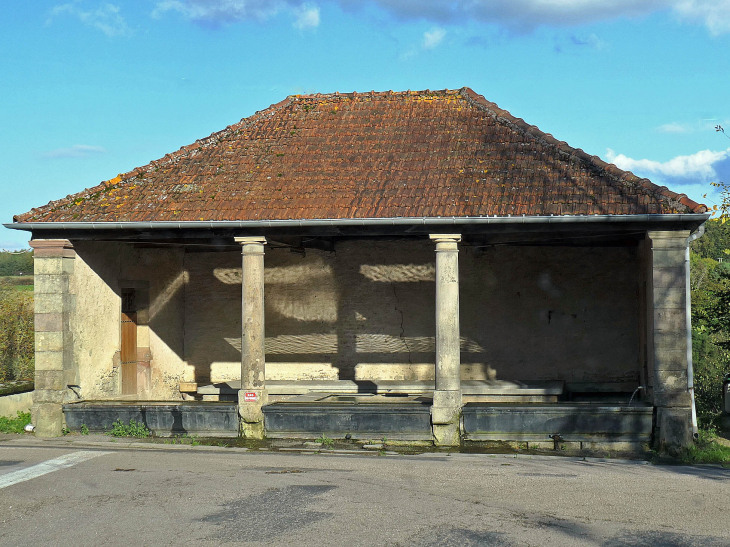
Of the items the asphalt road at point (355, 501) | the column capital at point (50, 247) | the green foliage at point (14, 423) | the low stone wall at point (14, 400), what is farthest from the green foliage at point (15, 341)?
the asphalt road at point (355, 501)

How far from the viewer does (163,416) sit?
416 inches

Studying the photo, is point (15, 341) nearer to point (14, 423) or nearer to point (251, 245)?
point (14, 423)

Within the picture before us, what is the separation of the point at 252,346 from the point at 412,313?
13.5 ft

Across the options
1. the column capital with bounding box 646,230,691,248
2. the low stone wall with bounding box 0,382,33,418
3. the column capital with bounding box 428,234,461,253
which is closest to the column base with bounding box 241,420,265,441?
the column capital with bounding box 428,234,461,253

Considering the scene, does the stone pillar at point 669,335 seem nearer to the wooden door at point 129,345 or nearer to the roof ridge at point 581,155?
the roof ridge at point 581,155

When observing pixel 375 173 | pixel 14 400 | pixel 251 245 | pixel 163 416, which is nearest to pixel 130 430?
pixel 163 416

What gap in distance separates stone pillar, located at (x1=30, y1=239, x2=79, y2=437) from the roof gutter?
1.40ft

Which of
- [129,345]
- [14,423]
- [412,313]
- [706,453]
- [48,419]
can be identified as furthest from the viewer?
[412,313]

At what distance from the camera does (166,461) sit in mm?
8602

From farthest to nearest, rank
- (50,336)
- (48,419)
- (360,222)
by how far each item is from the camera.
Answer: (50,336)
(48,419)
(360,222)

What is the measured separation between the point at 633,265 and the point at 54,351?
29.6 ft

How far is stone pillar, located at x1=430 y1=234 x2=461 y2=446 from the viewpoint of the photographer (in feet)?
32.3

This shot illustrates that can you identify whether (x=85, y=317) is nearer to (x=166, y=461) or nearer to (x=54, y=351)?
(x=54, y=351)

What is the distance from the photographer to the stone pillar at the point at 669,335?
948 centimetres
